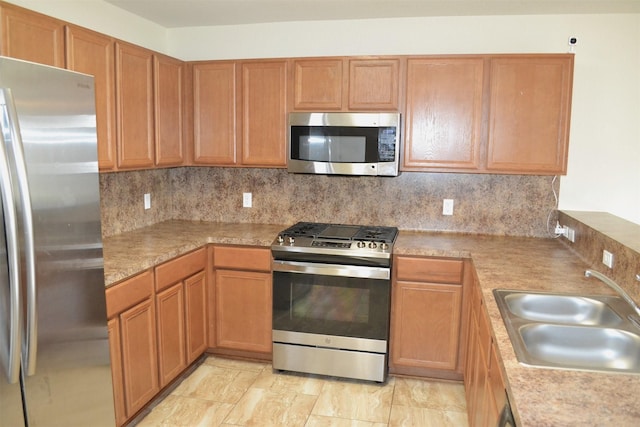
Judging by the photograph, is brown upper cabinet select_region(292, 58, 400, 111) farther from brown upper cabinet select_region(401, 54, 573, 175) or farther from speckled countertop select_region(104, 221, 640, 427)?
speckled countertop select_region(104, 221, 640, 427)

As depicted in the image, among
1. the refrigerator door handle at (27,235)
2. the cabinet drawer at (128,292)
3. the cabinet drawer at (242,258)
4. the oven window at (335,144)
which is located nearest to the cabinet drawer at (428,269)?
the oven window at (335,144)

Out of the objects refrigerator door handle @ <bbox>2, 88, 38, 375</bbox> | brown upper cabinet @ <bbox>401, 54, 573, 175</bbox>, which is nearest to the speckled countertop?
brown upper cabinet @ <bbox>401, 54, 573, 175</bbox>

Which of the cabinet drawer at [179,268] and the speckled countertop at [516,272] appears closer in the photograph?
the speckled countertop at [516,272]

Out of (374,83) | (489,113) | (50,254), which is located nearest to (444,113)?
(489,113)

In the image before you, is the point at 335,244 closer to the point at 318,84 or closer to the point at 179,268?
the point at 179,268

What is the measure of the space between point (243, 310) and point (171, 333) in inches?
21.3

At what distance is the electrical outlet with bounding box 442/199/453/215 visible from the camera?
3.52m

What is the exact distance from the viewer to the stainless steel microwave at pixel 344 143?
10.3 ft

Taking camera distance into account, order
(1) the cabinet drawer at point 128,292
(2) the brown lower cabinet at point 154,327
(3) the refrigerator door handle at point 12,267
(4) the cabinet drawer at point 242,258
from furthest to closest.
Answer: (4) the cabinet drawer at point 242,258 → (2) the brown lower cabinet at point 154,327 → (1) the cabinet drawer at point 128,292 → (3) the refrigerator door handle at point 12,267

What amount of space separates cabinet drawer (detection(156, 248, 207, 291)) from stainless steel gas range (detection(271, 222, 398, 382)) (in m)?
0.49

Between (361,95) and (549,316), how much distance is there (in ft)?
6.03

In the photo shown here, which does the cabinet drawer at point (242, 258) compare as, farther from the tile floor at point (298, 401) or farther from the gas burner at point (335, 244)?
the tile floor at point (298, 401)

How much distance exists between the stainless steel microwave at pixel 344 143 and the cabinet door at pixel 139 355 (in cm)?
135

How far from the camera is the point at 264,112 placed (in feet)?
11.1
